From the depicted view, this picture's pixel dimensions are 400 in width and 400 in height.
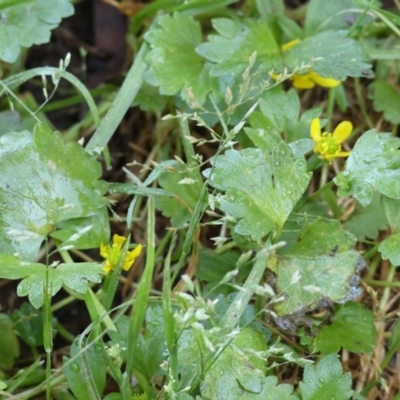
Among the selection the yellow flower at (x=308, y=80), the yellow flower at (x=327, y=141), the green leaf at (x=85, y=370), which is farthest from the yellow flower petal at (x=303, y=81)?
the green leaf at (x=85, y=370)

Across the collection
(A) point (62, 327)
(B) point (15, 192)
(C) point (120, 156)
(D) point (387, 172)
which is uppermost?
(B) point (15, 192)

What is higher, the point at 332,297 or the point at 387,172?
the point at 387,172

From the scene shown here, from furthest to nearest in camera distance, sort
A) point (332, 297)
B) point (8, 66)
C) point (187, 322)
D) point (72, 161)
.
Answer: point (8, 66)
point (72, 161)
point (332, 297)
point (187, 322)

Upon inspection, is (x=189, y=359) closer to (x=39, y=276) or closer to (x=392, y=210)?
(x=39, y=276)

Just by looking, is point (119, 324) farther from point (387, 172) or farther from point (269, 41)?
point (269, 41)

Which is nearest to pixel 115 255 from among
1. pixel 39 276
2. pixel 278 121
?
pixel 39 276

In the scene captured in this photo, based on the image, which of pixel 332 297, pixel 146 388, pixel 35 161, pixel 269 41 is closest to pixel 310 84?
pixel 269 41

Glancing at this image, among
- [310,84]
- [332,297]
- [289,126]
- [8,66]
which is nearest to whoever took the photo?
[332,297]
